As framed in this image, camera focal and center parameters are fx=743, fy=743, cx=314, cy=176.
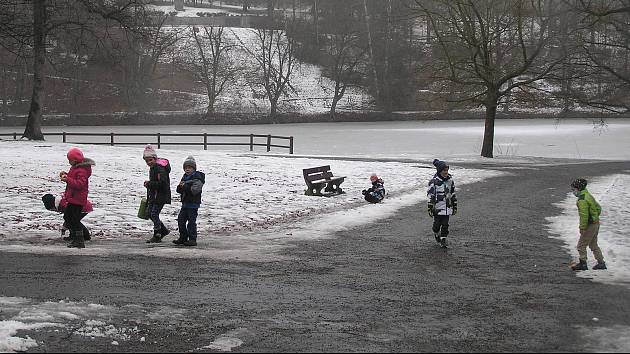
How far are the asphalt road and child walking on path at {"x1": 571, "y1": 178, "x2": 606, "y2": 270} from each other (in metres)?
0.42

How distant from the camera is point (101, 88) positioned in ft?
256

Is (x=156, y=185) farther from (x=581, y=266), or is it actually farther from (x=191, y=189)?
(x=581, y=266)

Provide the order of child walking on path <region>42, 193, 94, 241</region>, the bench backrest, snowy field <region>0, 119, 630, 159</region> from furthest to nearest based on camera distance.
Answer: snowy field <region>0, 119, 630, 159</region> < the bench backrest < child walking on path <region>42, 193, 94, 241</region>

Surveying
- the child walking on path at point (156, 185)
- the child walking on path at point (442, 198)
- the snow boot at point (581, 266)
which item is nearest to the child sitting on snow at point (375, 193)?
the child walking on path at point (442, 198)

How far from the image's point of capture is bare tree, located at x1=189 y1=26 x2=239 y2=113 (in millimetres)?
75250

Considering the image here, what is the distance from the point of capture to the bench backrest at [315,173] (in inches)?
781

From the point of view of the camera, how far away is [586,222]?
11.0m

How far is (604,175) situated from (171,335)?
25442 mm

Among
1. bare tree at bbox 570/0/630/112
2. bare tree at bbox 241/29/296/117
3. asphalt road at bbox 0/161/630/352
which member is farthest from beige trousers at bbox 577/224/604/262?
bare tree at bbox 241/29/296/117

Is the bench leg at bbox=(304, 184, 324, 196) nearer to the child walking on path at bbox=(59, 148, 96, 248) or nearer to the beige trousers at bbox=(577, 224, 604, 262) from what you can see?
the child walking on path at bbox=(59, 148, 96, 248)

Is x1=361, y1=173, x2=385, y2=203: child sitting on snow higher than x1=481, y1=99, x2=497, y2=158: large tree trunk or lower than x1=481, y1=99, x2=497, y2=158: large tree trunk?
lower

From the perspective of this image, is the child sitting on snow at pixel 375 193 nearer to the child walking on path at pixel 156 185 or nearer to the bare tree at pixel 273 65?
the child walking on path at pixel 156 185

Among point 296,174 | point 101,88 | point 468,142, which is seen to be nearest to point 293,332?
point 296,174

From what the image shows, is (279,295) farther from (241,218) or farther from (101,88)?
(101,88)
